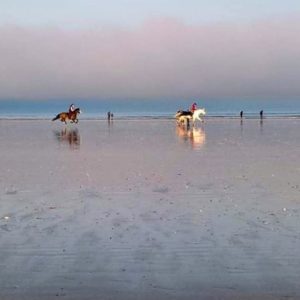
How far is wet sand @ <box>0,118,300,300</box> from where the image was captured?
6.11m

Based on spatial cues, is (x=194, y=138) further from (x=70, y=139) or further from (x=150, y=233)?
(x=150, y=233)

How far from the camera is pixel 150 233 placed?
841cm

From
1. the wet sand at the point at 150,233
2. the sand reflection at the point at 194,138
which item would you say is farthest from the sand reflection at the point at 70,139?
the wet sand at the point at 150,233

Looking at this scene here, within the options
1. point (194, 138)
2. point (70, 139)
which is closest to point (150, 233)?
point (194, 138)

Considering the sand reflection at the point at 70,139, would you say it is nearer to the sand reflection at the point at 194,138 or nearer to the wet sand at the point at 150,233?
the sand reflection at the point at 194,138

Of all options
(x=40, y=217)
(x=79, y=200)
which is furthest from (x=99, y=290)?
(x=79, y=200)

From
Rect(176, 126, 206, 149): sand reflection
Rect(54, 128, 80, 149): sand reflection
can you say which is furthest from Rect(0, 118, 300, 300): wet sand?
Rect(54, 128, 80, 149): sand reflection

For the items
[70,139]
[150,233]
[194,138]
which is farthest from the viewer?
[70,139]

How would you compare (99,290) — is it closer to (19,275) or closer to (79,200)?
(19,275)

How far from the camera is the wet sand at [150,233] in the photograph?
611cm

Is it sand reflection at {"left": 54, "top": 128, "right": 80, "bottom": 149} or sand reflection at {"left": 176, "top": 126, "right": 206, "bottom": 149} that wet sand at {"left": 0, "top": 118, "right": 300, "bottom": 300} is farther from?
sand reflection at {"left": 54, "top": 128, "right": 80, "bottom": 149}

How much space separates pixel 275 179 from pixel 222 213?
4.68m

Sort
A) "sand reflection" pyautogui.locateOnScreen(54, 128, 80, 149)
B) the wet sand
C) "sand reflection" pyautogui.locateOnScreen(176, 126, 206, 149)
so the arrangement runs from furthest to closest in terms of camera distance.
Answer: "sand reflection" pyautogui.locateOnScreen(54, 128, 80, 149) < "sand reflection" pyautogui.locateOnScreen(176, 126, 206, 149) < the wet sand

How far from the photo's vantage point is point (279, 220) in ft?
30.4
